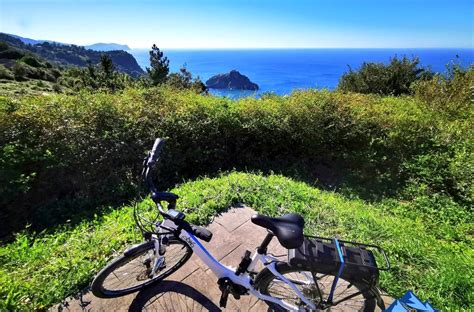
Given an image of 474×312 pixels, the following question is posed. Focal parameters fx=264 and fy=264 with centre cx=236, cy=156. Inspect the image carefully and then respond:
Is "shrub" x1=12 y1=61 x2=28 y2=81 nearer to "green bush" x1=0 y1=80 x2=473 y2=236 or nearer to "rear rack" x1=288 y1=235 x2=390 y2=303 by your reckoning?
"green bush" x1=0 y1=80 x2=473 y2=236

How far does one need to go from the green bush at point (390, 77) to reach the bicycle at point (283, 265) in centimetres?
1366

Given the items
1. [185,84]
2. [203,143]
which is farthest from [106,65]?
[203,143]

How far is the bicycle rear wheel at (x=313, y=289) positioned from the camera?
6.16 feet

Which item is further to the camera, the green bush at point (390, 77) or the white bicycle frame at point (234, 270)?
the green bush at point (390, 77)

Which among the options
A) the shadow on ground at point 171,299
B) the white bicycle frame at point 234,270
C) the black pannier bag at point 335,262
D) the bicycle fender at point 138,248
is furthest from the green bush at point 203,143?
the black pannier bag at point 335,262

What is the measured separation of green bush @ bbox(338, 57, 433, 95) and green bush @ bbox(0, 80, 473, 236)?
7144 millimetres

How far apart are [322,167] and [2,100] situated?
6452 mm

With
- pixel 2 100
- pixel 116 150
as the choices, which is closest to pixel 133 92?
pixel 116 150

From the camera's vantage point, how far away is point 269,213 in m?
3.56

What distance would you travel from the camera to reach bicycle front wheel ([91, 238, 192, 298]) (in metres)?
2.09

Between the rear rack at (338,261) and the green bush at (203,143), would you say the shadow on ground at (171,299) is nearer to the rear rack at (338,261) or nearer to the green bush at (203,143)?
the rear rack at (338,261)

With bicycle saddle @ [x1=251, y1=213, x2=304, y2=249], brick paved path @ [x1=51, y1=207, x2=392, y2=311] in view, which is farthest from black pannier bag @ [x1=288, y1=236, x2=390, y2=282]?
brick paved path @ [x1=51, y1=207, x2=392, y2=311]

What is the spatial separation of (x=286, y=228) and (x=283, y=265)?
35 cm

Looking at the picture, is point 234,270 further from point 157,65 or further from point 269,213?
point 157,65
